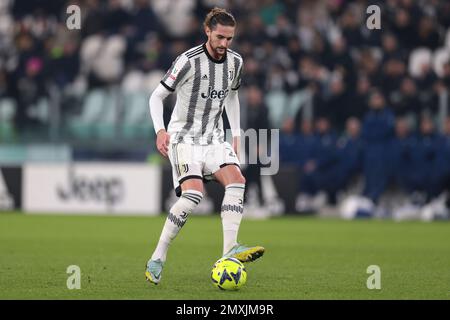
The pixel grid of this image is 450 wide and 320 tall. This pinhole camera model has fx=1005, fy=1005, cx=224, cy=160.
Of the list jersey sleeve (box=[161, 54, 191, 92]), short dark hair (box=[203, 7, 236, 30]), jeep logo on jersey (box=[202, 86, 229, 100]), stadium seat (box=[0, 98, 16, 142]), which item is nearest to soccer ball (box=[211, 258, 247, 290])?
jeep logo on jersey (box=[202, 86, 229, 100])

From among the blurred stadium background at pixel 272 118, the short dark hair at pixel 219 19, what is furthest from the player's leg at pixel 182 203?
the blurred stadium background at pixel 272 118

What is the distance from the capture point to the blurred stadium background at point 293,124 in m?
16.9

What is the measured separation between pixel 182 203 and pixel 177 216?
116 mm

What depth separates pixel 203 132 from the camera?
8.07m

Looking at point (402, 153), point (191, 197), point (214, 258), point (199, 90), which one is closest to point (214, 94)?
point (199, 90)

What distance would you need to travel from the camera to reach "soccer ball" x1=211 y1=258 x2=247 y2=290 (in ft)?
23.9

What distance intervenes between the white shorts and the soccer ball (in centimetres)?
84

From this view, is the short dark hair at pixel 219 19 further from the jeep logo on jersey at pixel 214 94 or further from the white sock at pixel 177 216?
the white sock at pixel 177 216

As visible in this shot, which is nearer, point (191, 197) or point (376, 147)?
point (191, 197)

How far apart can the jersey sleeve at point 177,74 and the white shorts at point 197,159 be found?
1.58ft

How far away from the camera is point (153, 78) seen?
18.1 meters

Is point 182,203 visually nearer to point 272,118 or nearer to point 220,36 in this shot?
point 220,36

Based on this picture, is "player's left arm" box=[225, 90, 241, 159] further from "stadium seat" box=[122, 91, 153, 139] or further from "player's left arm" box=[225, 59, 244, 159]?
"stadium seat" box=[122, 91, 153, 139]

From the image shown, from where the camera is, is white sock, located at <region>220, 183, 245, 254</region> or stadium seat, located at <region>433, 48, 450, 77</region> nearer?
white sock, located at <region>220, 183, 245, 254</region>
